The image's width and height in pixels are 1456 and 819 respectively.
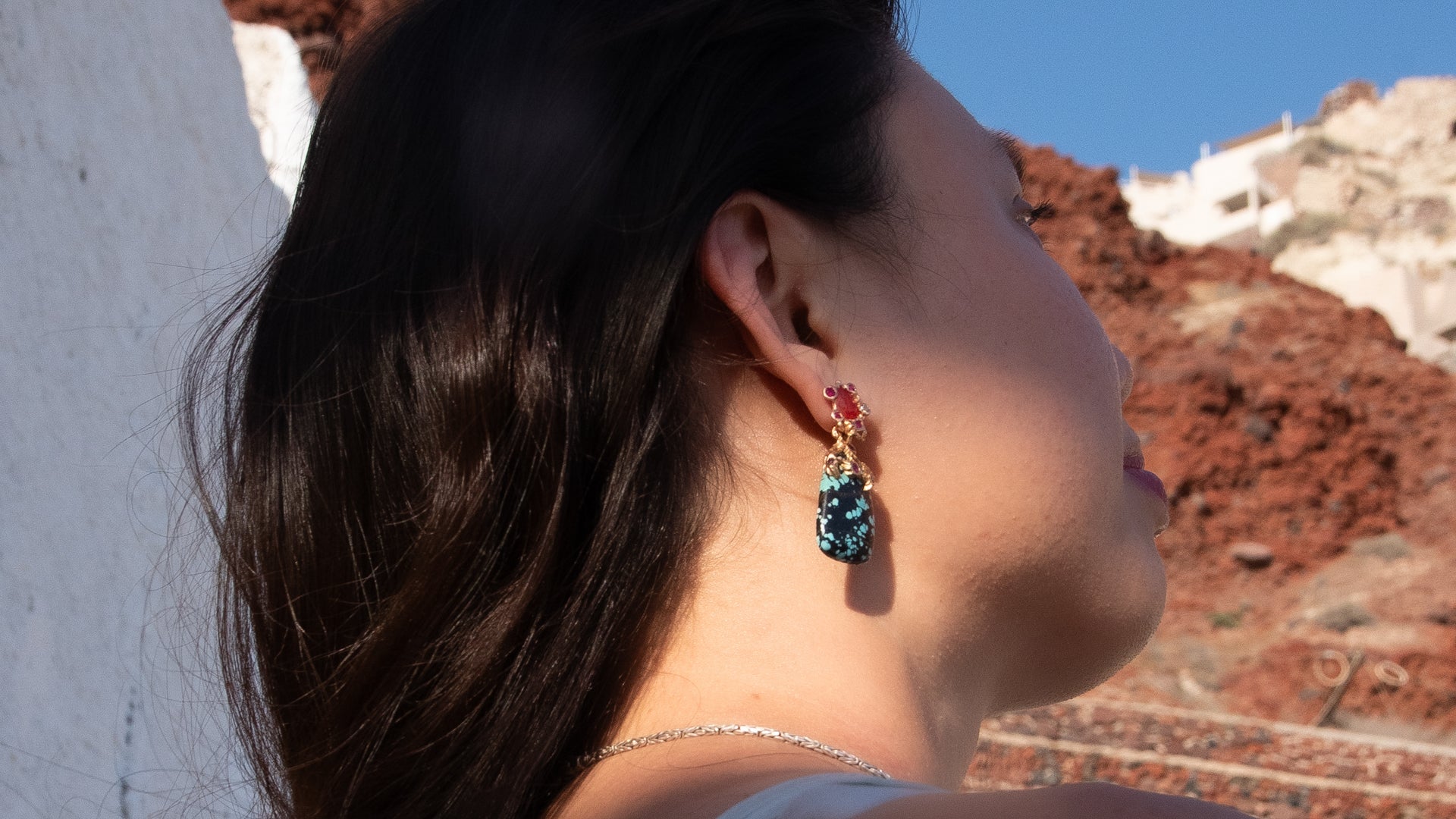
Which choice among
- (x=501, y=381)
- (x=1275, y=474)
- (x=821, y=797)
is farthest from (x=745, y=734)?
(x=1275, y=474)

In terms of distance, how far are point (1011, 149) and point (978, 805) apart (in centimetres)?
75

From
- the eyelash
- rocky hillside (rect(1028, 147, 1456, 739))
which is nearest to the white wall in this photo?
the eyelash

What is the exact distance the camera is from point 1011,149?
123cm

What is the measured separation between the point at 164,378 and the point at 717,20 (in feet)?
6.45

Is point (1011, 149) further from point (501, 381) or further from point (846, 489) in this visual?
point (501, 381)

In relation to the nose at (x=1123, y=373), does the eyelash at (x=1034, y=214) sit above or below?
above

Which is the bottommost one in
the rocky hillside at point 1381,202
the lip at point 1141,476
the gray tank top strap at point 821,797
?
the gray tank top strap at point 821,797

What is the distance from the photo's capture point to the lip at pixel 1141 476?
1.15 m

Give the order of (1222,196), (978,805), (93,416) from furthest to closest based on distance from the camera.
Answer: (1222,196) → (93,416) → (978,805)

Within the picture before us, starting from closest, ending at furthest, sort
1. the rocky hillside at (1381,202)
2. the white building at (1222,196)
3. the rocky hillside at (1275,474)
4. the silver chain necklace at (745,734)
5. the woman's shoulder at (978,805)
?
1. the woman's shoulder at (978,805)
2. the silver chain necklace at (745,734)
3. the rocky hillside at (1275,474)
4. the rocky hillside at (1381,202)
5. the white building at (1222,196)

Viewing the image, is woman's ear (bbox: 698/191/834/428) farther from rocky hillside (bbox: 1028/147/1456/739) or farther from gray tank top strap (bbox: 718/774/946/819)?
rocky hillside (bbox: 1028/147/1456/739)

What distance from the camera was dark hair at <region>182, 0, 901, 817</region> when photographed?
0.94 metres

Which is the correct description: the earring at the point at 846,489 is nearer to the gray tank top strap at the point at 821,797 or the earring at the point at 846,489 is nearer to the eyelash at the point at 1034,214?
the gray tank top strap at the point at 821,797

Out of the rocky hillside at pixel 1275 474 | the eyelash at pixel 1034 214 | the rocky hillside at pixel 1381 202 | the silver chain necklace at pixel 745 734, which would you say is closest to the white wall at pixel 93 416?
the silver chain necklace at pixel 745 734
